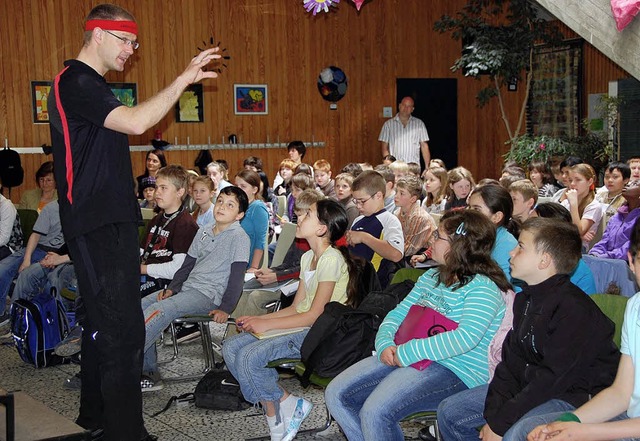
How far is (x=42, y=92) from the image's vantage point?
1043cm

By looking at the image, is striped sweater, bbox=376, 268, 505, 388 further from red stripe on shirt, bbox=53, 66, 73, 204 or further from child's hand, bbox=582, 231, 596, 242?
child's hand, bbox=582, 231, 596, 242

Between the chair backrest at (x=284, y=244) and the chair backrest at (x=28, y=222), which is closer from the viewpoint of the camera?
the chair backrest at (x=284, y=244)

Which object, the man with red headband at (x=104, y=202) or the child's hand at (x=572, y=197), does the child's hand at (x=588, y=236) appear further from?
the man with red headband at (x=104, y=202)

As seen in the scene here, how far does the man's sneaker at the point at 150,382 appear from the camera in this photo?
15.8ft

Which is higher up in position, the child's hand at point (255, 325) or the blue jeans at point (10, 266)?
the child's hand at point (255, 325)

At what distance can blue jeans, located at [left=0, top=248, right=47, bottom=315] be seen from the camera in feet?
21.3

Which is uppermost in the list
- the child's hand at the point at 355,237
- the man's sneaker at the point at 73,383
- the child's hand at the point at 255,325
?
the child's hand at the point at 355,237

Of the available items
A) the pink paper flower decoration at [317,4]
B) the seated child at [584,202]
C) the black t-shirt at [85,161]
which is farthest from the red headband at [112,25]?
the pink paper flower decoration at [317,4]

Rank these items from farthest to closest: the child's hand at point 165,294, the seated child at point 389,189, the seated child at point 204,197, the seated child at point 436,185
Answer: the seated child at point 436,185, the seated child at point 389,189, the seated child at point 204,197, the child's hand at point 165,294

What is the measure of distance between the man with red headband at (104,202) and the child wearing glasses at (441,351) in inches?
33.1

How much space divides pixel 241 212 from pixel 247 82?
694 centimetres

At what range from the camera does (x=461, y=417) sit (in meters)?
2.93

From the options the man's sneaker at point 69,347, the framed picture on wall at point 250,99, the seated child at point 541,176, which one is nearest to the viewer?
the man's sneaker at point 69,347

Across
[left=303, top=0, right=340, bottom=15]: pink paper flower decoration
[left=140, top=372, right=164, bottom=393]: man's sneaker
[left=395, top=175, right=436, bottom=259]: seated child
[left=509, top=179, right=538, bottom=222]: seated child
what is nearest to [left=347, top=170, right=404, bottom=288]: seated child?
[left=395, top=175, right=436, bottom=259]: seated child
